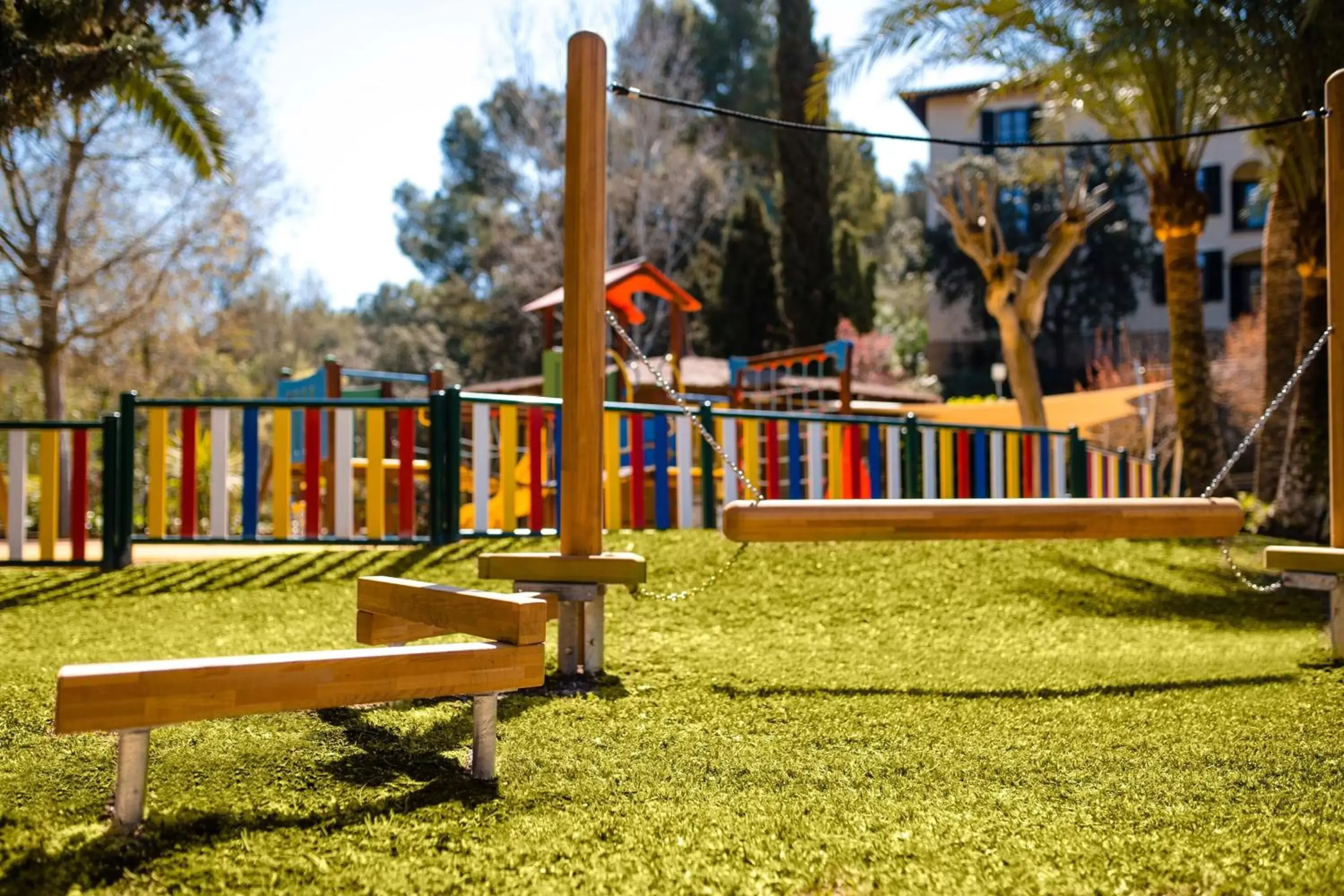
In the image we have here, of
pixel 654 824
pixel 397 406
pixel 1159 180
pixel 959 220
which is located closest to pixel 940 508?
pixel 654 824

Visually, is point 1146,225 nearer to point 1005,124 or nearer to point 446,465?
point 1005,124

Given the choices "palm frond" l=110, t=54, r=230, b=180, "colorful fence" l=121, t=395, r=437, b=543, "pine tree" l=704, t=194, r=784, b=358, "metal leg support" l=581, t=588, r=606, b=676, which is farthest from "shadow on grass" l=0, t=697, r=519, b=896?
"pine tree" l=704, t=194, r=784, b=358

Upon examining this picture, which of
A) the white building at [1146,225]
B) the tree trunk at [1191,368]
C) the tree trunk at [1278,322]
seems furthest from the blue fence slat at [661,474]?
the white building at [1146,225]

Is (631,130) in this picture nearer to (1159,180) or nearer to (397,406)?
(1159,180)

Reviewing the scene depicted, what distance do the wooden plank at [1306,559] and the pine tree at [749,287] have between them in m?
27.6

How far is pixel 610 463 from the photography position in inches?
356

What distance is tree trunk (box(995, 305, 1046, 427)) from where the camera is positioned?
55.3ft

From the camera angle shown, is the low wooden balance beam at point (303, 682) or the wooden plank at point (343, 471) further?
the wooden plank at point (343, 471)

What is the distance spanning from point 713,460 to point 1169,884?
23.2 ft

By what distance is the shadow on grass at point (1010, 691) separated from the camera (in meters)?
4.65

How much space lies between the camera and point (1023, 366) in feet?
55.7

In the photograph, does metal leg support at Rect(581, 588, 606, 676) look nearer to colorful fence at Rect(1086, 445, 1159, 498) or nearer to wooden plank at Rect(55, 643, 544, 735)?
wooden plank at Rect(55, 643, 544, 735)

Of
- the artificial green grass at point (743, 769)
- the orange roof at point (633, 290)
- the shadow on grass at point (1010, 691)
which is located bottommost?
the shadow on grass at point (1010, 691)

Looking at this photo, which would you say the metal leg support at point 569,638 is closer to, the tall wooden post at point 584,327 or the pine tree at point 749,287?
the tall wooden post at point 584,327
